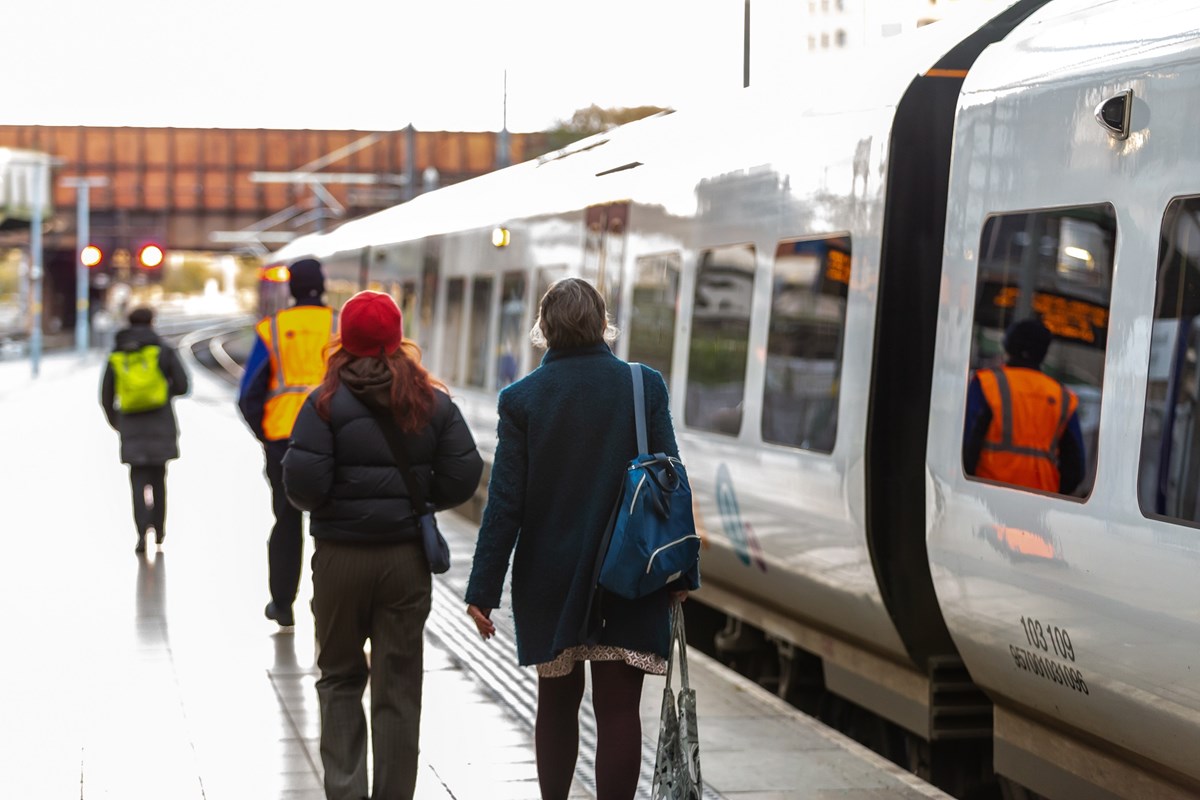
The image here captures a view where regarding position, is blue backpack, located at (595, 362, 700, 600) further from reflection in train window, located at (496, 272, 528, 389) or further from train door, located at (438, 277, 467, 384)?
train door, located at (438, 277, 467, 384)

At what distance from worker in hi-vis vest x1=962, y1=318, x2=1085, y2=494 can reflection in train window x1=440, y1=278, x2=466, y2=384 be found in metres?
11.4

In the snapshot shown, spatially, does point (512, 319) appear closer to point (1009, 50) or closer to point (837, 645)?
point (837, 645)

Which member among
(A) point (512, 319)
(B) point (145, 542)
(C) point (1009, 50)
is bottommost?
(B) point (145, 542)

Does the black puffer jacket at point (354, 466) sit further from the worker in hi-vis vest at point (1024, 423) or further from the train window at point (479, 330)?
the train window at point (479, 330)

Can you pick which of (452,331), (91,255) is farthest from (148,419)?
(91,255)

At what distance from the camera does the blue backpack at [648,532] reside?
493 cm

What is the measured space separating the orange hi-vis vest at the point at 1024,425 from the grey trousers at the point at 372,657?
1.96 metres

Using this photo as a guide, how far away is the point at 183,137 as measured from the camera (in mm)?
51750

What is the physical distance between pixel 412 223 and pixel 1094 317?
15.7 metres

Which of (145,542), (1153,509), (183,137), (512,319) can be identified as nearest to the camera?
(1153,509)

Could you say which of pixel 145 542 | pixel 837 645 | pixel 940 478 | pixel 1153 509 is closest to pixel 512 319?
pixel 145 542

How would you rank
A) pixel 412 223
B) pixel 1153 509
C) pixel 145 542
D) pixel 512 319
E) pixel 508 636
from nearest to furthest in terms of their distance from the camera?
pixel 1153 509
pixel 508 636
pixel 145 542
pixel 512 319
pixel 412 223

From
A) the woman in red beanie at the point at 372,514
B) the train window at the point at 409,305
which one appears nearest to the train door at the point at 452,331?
the train window at the point at 409,305

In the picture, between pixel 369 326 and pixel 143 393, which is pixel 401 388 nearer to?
pixel 369 326
